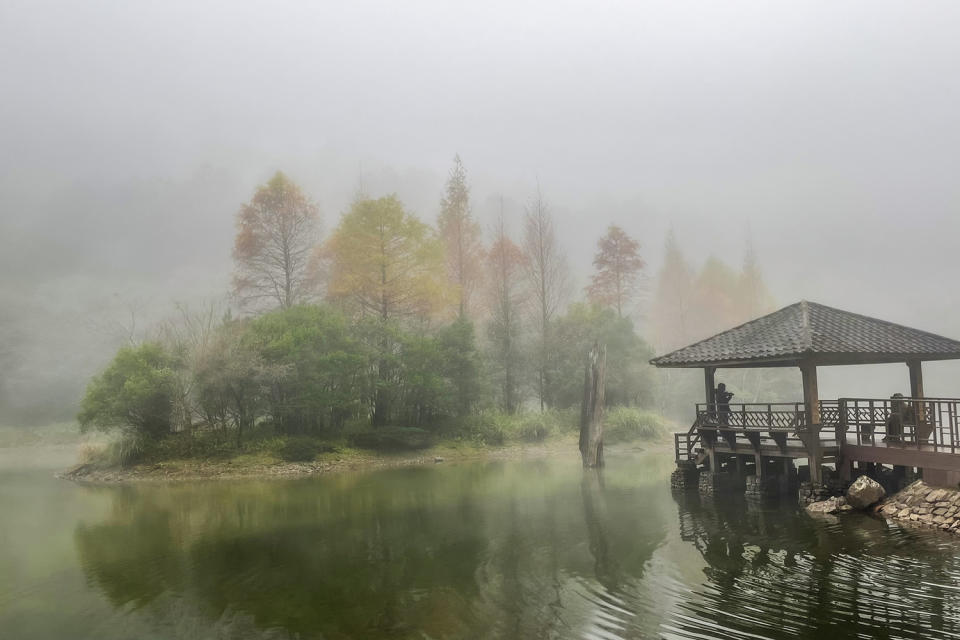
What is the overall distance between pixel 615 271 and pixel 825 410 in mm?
26670

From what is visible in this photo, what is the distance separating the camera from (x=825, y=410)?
16.0 metres

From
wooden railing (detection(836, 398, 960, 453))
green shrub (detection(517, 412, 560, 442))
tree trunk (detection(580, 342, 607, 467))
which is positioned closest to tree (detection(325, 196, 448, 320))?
green shrub (detection(517, 412, 560, 442))

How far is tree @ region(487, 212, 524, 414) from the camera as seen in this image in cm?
3503

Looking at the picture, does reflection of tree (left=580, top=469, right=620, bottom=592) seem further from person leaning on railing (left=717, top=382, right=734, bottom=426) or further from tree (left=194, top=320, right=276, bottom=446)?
tree (left=194, top=320, right=276, bottom=446)

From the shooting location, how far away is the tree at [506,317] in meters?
35.0

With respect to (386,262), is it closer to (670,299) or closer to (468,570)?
(468,570)

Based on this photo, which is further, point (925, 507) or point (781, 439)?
point (781, 439)

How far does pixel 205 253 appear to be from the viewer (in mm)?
71500

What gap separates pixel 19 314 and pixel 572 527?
60.5 m

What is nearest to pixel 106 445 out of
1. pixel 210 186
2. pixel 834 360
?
pixel 834 360

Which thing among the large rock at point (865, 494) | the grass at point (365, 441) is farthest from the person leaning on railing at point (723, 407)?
the grass at point (365, 441)

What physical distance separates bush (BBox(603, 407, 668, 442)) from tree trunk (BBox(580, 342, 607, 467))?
680 centimetres

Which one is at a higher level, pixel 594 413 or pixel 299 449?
pixel 594 413

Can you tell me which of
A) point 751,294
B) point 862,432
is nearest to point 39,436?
point 862,432
